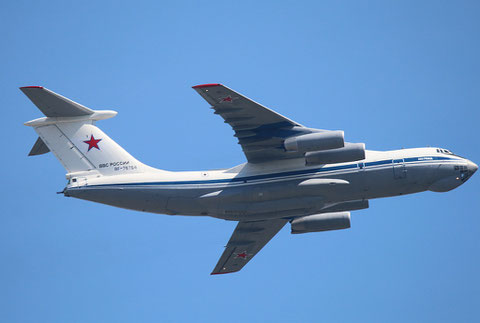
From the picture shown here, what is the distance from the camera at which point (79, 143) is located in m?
20.7

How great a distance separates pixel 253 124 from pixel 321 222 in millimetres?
4279

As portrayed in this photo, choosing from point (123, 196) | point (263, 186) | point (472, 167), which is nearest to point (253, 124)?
point (263, 186)

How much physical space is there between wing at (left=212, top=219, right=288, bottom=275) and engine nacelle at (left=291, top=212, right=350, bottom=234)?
0.51 m

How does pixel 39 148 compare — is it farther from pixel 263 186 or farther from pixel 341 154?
pixel 341 154

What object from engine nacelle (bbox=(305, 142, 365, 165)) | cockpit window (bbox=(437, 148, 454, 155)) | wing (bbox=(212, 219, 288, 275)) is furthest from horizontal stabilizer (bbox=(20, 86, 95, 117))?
cockpit window (bbox=(437, 148, 454, 155))

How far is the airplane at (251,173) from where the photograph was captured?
1977cm

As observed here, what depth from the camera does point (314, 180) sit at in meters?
20.0

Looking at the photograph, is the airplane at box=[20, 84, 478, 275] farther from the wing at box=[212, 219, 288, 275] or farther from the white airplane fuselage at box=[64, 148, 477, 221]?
the wing at box=[212, 219, 288, 275]

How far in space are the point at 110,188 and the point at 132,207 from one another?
73cm

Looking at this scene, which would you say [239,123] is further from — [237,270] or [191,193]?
[237,270]

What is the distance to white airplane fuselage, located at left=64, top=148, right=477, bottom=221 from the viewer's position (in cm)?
2005

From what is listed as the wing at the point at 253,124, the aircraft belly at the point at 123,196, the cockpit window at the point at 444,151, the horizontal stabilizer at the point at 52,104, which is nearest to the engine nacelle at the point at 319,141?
the wing at the point at 253,124

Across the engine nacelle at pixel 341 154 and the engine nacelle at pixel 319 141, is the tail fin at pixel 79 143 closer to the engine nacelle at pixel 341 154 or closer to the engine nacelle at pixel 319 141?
the engine nacelle at pixel 319 141

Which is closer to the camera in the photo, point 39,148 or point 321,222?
point 39,148
